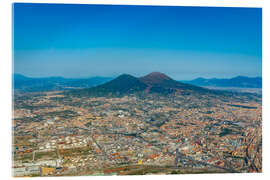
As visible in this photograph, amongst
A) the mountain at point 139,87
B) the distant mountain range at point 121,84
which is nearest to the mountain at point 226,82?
the distant mountain range at point 121,84

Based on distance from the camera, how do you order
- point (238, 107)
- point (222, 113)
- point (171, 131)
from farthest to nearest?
1. point (238, 107)
2. point (222, 113)
3. point (171, 131)

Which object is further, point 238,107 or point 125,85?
point 125,85

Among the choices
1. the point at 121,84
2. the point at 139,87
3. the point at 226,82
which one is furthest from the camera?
the point at 226,82

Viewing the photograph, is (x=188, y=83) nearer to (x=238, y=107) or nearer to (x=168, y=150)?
(x=238, y=107)

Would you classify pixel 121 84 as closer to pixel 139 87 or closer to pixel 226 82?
pixel 139 87

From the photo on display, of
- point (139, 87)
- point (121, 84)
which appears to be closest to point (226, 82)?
point (139, 87)

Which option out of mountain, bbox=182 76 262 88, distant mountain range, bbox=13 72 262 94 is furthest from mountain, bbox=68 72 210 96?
mountain, bbox=182 76 262 88

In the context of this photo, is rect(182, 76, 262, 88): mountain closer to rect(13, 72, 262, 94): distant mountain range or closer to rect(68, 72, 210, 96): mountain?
rect(13, 72, 262, 94): distant mountain range

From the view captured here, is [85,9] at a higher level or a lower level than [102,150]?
higher
